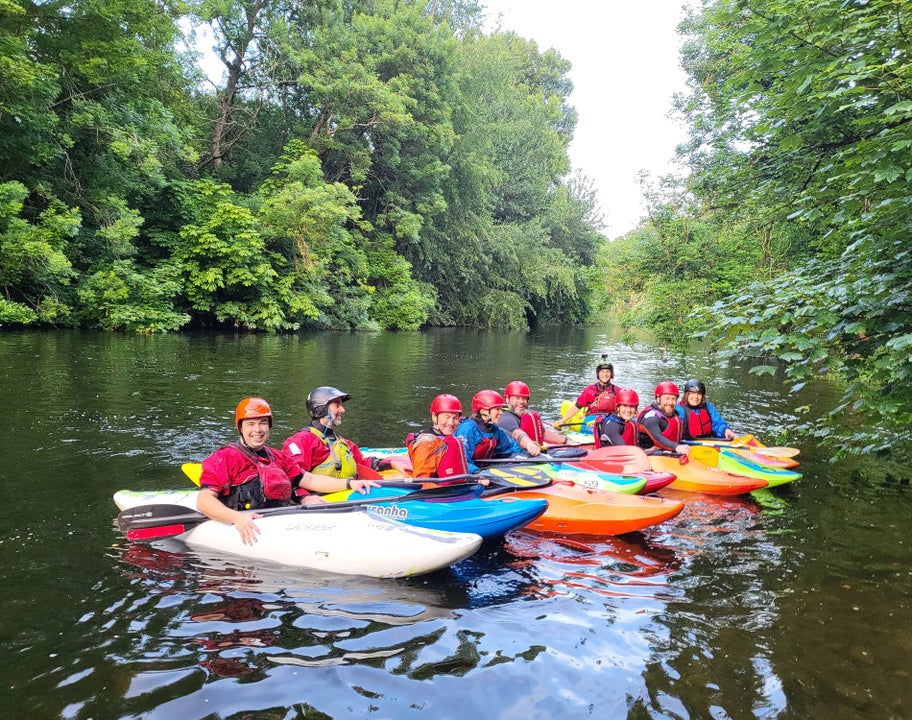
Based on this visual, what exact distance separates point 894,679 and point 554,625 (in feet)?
5.72

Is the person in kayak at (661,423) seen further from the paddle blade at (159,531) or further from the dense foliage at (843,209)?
the paddle blade at (159,531)

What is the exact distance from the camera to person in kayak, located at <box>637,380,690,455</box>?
805 cm

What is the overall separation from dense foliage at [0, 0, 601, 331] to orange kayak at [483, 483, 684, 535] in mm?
15396

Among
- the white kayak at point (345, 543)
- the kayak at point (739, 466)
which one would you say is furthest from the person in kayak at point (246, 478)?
the kayak at point (739, 466)

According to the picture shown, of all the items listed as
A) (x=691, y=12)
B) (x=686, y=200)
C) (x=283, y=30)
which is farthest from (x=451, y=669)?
(x=283, y=30)

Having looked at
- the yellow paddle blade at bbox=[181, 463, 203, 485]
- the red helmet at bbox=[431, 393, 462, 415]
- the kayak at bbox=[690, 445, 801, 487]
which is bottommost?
the kayak at bbox=[690, 445, 801, 487]

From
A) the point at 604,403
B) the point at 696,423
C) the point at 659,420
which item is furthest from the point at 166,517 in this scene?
the point at 696,423

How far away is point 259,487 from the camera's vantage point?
5074mm

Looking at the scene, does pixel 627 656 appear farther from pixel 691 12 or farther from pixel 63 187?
pixel 691 12

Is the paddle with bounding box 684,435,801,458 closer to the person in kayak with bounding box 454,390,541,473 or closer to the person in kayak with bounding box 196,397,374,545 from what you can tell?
the person in kayak with bounding box 454,390,541,473

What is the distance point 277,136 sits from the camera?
2848 cm

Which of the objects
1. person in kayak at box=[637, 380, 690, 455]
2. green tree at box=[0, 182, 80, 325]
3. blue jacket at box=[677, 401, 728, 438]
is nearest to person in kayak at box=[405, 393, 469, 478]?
person in kayak at box=[637, 380, 690, 455]

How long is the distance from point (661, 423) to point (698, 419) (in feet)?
3.29

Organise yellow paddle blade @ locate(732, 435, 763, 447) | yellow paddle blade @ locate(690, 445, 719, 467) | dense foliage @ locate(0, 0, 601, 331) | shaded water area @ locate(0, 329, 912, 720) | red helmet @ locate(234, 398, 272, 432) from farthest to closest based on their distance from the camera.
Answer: dense foliage @ locate(0, 0, 601, 331)
yellow paddle blade @ locate(732, 435, 763, 447)
yellow paddle blade @ locate(690, 445, 719, 467)
red helmet @ locate(234, 398, 272, 432)
shaded water area @ locate(0, 329, 912, 720)
